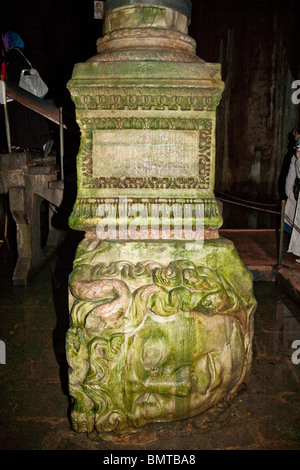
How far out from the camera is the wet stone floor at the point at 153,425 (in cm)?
212

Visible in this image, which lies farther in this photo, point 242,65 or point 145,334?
point 242,65

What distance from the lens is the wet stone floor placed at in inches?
83.5

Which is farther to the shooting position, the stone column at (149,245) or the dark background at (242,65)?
the dark background at (242,65)

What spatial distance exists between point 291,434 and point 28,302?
118 inches

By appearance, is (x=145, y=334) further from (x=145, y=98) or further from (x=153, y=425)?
(x=145, y=98)

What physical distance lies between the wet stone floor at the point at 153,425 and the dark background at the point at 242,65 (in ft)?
14.1

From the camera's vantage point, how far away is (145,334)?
220 centimetres

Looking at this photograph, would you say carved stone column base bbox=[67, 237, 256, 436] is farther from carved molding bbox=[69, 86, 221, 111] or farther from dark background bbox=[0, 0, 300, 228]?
dark background bbox=[0, 0, 300, 228]

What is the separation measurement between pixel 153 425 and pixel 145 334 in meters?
0.57

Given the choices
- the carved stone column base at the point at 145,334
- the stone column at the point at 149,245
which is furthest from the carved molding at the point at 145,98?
the carved stone column base at the point at 145,334

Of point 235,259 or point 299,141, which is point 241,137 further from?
point 235,259

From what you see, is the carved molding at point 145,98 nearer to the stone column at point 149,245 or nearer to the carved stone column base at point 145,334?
the stone column at point 149,245

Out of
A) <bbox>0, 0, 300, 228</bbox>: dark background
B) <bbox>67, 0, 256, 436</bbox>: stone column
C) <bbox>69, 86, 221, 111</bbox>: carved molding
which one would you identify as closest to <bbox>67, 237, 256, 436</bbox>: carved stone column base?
<bbox>67, 0, 256, 436</bbox>: stone column

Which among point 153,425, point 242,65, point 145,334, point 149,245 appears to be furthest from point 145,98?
point 242,65
